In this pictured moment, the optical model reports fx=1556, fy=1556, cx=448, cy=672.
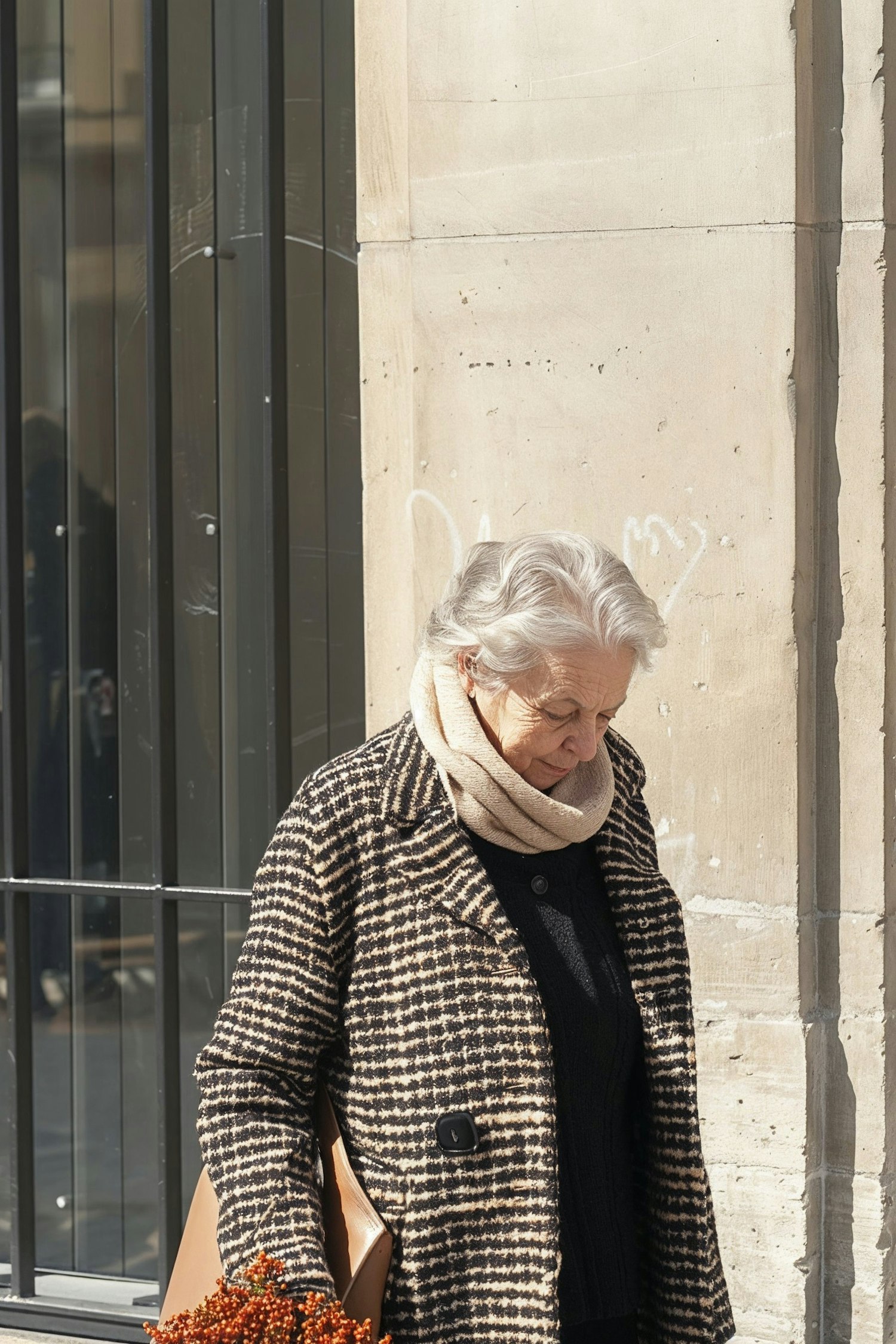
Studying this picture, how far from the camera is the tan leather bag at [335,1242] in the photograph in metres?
1.89

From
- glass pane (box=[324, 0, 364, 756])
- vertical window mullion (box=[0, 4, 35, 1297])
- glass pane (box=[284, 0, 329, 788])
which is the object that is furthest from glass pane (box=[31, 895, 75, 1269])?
glass pane (box=[324, 0, 364, 756])

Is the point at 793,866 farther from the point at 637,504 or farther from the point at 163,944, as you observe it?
→ the point at 163,944

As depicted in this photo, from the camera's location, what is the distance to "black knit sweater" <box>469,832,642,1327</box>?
79.9 inches

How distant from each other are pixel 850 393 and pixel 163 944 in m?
1.98

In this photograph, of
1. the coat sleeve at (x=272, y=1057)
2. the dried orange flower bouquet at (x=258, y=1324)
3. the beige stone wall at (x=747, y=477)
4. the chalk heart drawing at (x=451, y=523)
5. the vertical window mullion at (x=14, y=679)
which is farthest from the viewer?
the vertical window mullion at (x=14, y=679)

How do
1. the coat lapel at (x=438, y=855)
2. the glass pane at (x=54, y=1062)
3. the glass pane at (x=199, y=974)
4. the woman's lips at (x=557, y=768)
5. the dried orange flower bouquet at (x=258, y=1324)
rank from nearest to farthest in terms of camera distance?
the dried orange flower bouquet at (x=258, y=1324), the coat lapel at (x=438, y=855), the woman's lips at (x=557, y=768), the glass pane at (x=199, y=974), the glass pane at (x=54, y=1062)

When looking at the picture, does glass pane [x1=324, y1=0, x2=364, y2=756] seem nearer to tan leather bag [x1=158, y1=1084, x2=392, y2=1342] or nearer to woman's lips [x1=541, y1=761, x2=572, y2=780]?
woman's lips [x1=541, y1=761, x2=572, y2=780]

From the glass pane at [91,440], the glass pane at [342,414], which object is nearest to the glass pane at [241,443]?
the glass pane at [342,414]

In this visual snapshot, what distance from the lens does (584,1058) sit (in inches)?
81.2

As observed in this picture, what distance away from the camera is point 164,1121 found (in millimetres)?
3607

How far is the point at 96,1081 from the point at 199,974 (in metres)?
0.39

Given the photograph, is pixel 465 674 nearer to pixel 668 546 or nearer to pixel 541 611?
pixel 541 611

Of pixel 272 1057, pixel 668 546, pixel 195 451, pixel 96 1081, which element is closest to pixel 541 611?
pixel 272 1057

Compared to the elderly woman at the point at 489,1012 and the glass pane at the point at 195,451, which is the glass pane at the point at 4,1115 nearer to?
the glass pane at the point at 195,451
